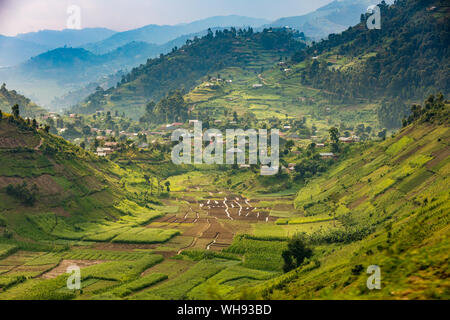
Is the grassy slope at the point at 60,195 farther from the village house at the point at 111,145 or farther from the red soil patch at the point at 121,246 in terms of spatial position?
the village house at the point at 111,145

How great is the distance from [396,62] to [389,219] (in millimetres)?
129386

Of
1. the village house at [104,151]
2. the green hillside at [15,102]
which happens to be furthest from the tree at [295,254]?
the green hillside at [15,102]

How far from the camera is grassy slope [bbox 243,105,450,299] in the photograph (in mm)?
24392

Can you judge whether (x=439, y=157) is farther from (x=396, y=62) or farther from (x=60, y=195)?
(x=396, y=62)

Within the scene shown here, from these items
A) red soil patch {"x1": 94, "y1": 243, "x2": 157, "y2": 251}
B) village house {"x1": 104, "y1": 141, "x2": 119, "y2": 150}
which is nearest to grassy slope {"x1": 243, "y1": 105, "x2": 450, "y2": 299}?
red soil patch {"x1": 94, "y1": 243, "x2": 157, "y2": 251}

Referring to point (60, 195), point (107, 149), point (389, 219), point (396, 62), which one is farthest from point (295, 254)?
point (396, 62)

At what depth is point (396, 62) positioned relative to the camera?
16650 cm

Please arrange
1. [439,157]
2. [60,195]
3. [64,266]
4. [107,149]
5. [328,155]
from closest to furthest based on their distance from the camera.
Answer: [64,266]
[439,157]
[60,195]
[328,155]
[107,149]

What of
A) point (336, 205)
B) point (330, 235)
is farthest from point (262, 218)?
point (330, 235)

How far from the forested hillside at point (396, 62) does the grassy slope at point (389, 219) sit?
258ft

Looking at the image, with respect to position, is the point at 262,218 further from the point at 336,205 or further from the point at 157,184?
the point at 157,184

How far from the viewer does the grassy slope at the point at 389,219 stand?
24.4 m

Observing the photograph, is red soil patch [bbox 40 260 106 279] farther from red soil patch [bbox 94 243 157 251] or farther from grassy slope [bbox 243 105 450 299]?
grassy slope [bbox 243 105 450 299]
